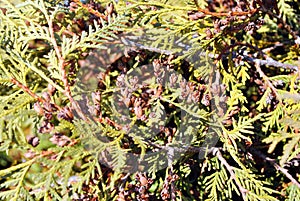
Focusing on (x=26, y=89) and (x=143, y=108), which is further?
(x=143, y=108)

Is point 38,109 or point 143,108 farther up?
point 38,109

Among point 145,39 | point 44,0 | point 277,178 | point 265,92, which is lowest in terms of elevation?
point 277,178

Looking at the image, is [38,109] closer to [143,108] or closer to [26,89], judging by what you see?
[26,89]

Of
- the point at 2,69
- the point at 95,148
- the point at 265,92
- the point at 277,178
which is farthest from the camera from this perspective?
the point at 277,178

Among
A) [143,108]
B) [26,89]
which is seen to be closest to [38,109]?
[26,89]

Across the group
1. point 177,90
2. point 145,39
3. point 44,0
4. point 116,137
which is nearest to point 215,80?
point 177,90

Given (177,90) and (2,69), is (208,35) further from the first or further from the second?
(2,69)

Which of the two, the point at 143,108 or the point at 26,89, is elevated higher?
the point at 26,89

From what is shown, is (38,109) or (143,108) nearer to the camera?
(38,109)
